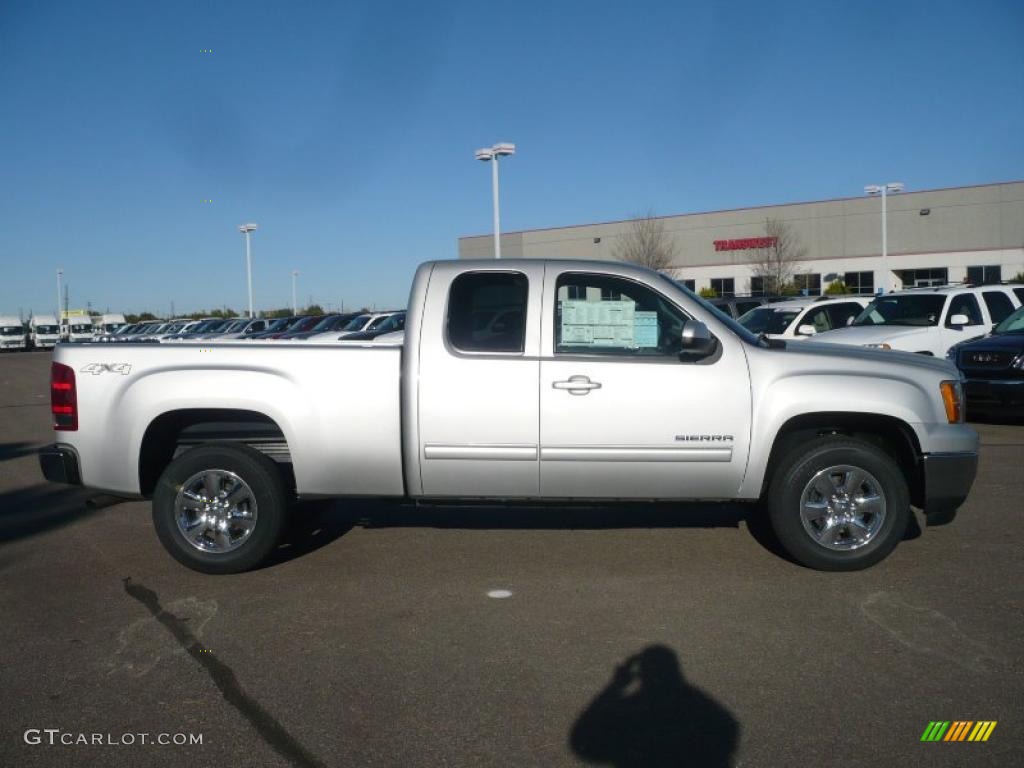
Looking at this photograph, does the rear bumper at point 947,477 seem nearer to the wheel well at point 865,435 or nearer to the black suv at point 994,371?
the wheel well at point 865,435

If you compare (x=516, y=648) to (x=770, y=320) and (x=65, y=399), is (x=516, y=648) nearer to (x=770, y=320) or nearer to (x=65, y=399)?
(x=65, y=399)

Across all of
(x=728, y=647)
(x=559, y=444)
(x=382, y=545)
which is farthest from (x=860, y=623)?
(x=382, y=545)

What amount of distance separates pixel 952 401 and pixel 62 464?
223 inches

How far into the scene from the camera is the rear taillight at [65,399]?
20.0 ft

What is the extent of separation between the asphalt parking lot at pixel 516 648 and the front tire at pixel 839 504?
18 centimetres

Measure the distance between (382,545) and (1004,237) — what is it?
4723 cm

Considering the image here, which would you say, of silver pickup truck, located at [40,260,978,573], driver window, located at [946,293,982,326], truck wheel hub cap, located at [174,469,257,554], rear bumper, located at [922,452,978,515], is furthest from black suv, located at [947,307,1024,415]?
truck wheel hub cap, located at [174,469,257,554]

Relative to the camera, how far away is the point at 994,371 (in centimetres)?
1275

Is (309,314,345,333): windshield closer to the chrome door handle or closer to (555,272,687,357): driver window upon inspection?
(555,272,687,357): driver window

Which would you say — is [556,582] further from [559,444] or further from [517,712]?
[517,712]

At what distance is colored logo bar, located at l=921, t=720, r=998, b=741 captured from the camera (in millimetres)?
3854

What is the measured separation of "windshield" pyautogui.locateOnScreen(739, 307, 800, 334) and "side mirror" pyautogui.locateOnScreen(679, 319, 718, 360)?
12089 millimetres

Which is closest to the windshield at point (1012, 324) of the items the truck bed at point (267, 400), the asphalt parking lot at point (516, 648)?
the asphalt parking lot at point (516, 648)

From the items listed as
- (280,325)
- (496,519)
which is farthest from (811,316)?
(280,325)
